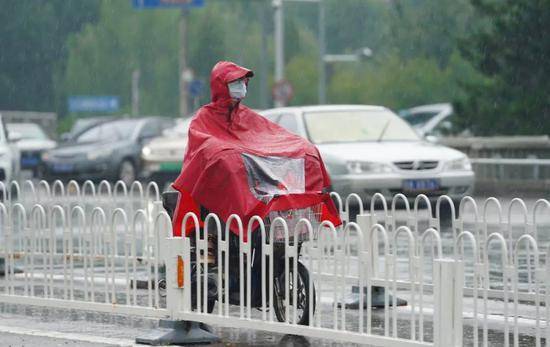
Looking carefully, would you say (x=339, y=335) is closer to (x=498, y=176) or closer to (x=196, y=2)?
(x=498, y=176)

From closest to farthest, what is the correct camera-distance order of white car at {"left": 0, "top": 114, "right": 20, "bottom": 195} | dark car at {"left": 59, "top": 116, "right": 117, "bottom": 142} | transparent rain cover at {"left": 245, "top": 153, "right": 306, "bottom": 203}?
1. transparent rain cover at {"left": 245, "top": 153, "right": 306, "bottom": 203}
2. white car at {"left": 0, "top": 114, "right": 20, "bottom": 195}
3. dark car at {"left": 59, "top": 116, "right": 117, "bottom": 142}

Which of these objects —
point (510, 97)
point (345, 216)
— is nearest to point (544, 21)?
point (510, 97)

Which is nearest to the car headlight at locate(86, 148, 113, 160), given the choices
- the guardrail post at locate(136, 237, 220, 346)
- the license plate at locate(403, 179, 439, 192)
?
the license plate at locate(403, 179, 439, 192)

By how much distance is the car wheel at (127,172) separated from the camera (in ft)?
103

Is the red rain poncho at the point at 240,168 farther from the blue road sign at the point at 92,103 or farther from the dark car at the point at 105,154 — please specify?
the blue road sign at the point at 92,103

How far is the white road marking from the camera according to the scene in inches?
367

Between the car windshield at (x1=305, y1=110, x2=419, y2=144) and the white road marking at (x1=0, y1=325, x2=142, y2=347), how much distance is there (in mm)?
9649

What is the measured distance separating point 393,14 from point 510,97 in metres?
25.0

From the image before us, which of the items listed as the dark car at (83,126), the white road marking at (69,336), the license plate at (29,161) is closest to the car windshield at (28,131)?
the dark car at (83,126)

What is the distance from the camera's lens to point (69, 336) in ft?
31.6

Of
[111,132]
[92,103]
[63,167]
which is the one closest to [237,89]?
[63,167]

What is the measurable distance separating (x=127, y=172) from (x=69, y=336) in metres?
21.9

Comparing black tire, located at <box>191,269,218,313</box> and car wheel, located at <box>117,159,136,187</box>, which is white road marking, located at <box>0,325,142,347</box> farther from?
car wheel, located at <box>117,159,136,187</box>

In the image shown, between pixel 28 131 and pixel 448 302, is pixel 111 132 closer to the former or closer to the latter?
pixel 28 131
